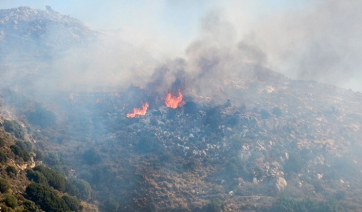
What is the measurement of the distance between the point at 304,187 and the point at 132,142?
115 feet

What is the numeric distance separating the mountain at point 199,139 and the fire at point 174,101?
10.4 inches

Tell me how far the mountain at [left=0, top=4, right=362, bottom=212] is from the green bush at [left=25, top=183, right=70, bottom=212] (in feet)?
1.82

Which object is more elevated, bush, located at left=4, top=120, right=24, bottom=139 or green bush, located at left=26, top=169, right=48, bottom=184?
bush, located at left=4, top=120, right=24, bottom=139

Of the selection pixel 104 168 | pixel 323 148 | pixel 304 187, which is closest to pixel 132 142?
pixel 104 168

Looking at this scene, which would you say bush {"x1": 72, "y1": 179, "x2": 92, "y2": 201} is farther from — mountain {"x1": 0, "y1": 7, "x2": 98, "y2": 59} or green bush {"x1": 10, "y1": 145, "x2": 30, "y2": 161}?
mountain {"x1": 0, "y1": 7, "x2": 98, "y2": 59}

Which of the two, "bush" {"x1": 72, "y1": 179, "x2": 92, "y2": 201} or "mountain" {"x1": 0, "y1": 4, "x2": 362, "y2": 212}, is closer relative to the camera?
"bush" {"x1": 72, "y1": 179, "x2": 92, "y2": 201}

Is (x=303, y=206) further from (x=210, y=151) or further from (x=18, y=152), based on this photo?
(x=18, y=152)

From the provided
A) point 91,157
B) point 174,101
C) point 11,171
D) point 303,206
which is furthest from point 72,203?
point 174,101

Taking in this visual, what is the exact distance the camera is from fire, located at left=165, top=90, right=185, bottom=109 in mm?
72500

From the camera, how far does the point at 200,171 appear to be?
54906 mm

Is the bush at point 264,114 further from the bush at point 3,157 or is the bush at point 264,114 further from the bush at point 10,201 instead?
the bush at point 10,201

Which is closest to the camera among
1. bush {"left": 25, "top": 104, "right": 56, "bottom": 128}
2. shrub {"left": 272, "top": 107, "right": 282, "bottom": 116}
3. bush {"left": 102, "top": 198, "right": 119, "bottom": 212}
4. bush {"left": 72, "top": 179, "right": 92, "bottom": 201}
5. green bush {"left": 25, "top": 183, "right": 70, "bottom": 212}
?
green bush {"left": 25, "top": 183, "right": 70, "bottom": 212}

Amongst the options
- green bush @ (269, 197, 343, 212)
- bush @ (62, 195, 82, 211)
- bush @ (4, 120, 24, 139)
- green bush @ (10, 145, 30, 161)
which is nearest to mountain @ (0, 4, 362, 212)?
green bush @ (269, 197, 343, 212)

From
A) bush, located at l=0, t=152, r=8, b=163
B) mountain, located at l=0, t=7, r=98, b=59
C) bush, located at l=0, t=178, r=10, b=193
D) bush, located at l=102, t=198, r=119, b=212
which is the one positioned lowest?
bush, located at l=0, t=178, r=10, b=193
